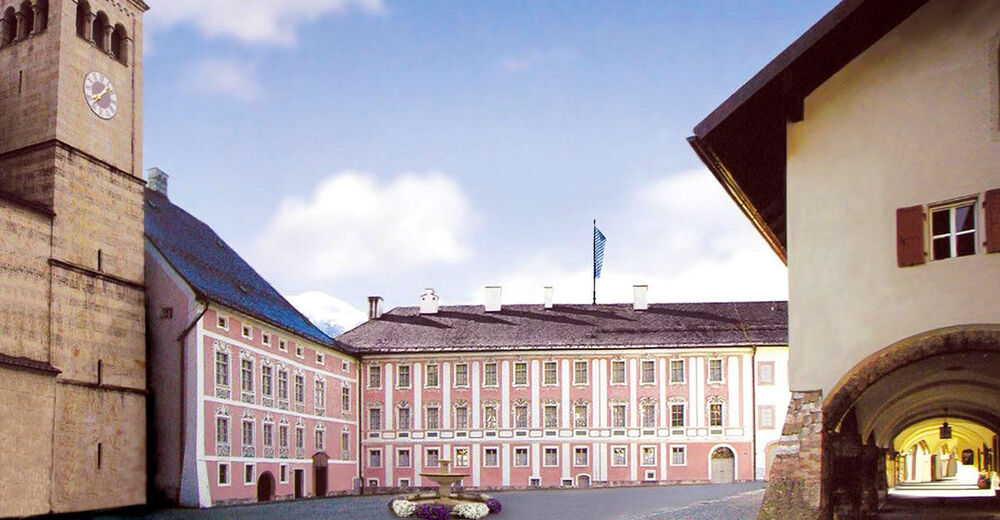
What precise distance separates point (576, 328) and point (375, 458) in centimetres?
1270

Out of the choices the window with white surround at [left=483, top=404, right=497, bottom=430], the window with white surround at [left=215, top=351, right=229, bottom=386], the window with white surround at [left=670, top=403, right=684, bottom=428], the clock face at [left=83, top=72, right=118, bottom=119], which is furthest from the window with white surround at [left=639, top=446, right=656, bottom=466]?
the clock face at [left=83, top=72, right=118, bottom=119]

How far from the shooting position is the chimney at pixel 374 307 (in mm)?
68244

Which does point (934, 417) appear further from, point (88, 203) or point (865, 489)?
point (88, 203)

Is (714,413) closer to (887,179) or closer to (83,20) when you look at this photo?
(83,20)

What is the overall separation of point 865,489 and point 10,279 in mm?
22230

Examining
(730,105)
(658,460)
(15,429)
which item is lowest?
(658,460)

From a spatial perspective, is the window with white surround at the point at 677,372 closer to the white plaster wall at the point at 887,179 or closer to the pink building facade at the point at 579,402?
the pink building facade at the point at 579,402

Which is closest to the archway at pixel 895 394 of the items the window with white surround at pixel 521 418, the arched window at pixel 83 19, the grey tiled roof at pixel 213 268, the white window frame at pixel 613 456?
the grey tiled roof at pixel 213 268

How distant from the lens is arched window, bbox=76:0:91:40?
116 feet

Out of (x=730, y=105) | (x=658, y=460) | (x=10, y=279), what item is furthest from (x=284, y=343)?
(x=730, y=105)

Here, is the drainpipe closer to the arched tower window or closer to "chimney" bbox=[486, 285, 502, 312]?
the arched tower window

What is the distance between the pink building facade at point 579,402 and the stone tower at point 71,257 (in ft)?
82.3

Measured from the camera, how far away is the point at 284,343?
157ft

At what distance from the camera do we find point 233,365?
41938mm
